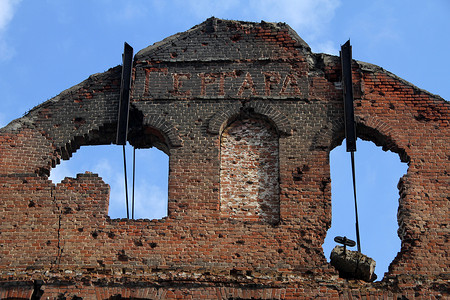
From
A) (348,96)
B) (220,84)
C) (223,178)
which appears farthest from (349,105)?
(223,178)

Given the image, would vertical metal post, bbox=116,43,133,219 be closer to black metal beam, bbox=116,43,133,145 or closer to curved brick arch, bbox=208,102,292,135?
black metal beam, bbox=116,43,133,145

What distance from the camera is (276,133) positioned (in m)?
16.9

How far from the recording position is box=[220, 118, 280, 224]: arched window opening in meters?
16.1

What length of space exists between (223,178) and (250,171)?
0.46 meters

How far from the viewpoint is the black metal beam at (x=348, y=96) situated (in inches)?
658

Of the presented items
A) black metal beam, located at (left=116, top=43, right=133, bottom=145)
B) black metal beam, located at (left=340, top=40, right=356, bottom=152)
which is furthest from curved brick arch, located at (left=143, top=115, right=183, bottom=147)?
black metal beam, located at (left=340, top=40, right=356, bottom=152)

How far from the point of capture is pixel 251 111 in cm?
1708

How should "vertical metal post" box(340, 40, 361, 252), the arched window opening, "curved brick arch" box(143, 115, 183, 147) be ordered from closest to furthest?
the arched window opening, "vertical metal post" box(340, 40, 361, 252), "curved brick arch" box(143, 115, 183, 147)

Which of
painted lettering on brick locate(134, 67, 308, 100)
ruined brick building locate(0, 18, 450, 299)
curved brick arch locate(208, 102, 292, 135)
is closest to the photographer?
ruined brick building locate(0, 18, 450, 299)

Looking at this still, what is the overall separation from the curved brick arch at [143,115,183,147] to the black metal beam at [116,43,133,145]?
367mm

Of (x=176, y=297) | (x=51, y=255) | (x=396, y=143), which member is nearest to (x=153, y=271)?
(x=176, y=297)

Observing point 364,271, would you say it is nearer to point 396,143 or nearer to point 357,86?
point 396,143

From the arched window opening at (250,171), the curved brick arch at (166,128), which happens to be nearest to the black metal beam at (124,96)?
the curved brick arch at (166,128)

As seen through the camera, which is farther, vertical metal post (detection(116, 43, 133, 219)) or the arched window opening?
vertical metal post (detection(116, 43, 133, 219))
